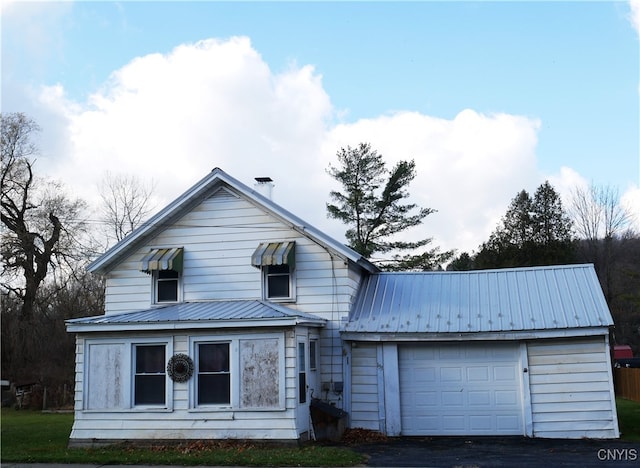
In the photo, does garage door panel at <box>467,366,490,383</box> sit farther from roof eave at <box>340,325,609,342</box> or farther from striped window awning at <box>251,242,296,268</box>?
striped window awning at <box>251,242,296,268</box>

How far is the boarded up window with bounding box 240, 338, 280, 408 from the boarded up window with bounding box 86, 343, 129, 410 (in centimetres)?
304

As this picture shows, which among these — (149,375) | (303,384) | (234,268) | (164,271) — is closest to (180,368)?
(149,375)

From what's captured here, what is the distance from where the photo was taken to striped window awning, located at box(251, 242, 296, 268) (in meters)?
18.6

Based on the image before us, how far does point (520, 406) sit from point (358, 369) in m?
4.16

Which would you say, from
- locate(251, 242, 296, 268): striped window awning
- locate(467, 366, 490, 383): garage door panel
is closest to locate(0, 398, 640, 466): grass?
locate(467, 366, 490, 383): garage door panel

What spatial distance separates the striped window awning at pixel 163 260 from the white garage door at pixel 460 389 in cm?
651

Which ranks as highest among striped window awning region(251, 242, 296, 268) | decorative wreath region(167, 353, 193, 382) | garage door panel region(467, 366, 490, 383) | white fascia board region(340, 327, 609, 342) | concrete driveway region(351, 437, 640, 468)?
striped window awning region(251, 242, 296, 268)

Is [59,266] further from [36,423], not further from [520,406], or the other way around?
[520,406]

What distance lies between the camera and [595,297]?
60.5ft

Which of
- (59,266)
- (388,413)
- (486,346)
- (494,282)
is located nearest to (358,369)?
(388,413)

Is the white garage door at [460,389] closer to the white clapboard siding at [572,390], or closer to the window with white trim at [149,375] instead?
the white clapboard siding at [572,390]

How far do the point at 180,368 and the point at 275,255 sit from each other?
379 centimetres

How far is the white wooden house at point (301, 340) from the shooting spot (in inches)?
661

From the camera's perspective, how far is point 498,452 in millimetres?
15141
